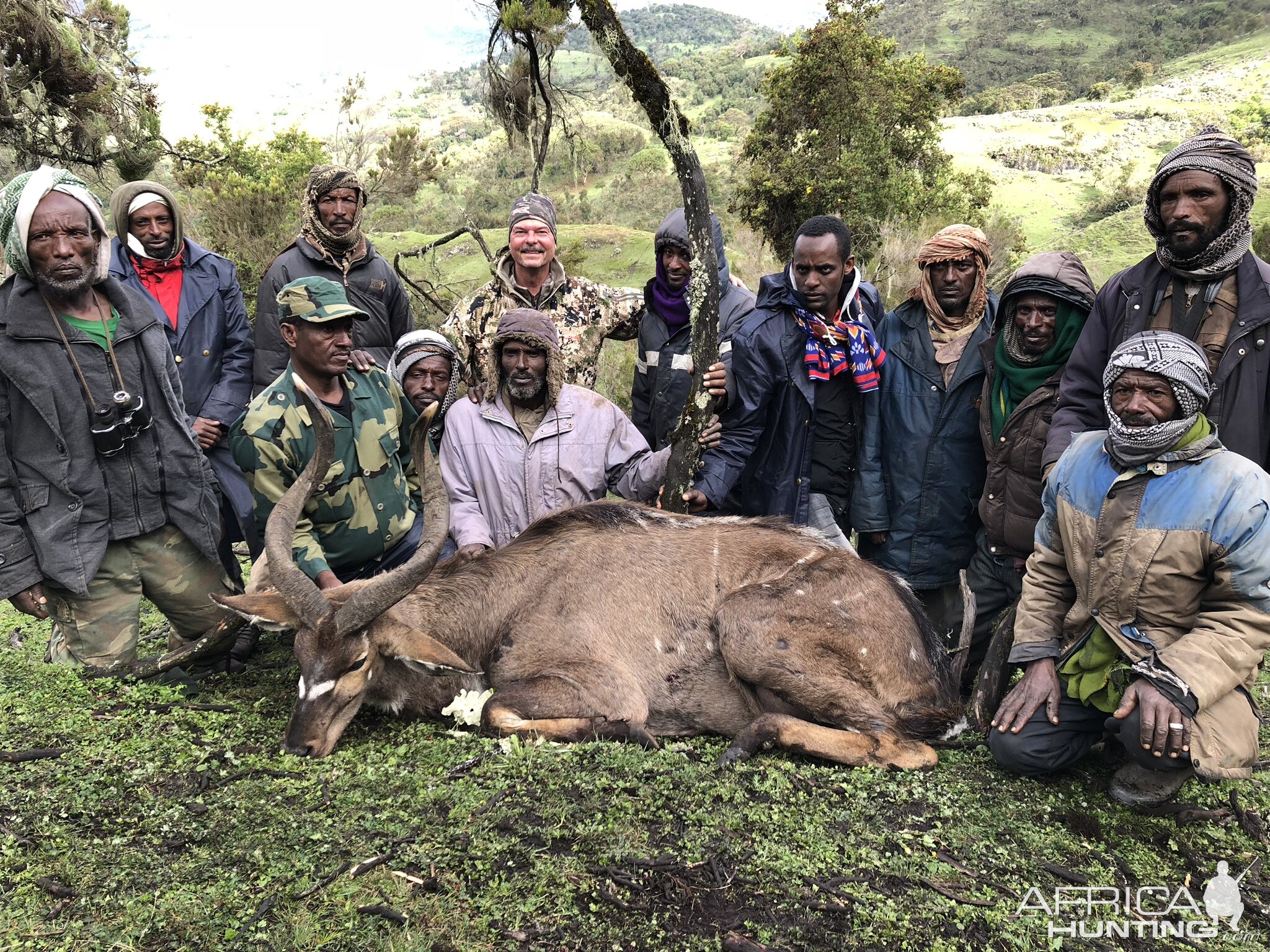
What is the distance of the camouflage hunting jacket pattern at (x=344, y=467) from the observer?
577 centimetres

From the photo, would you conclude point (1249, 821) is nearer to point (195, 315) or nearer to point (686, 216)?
point (686, 216)

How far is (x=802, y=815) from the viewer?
175 inches

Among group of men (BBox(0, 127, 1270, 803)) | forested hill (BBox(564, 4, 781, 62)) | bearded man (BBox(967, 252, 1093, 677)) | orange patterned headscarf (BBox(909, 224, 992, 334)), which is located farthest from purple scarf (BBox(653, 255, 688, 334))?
forested hill (BBox(564, 4, 781, 62))

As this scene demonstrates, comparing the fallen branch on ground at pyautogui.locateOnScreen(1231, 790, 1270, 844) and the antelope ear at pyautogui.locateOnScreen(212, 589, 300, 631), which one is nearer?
the fallen branch on ground at pyautogui.locateOnScreen(1231, 790, 1270, 844)

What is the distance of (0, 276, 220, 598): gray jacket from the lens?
205 inches

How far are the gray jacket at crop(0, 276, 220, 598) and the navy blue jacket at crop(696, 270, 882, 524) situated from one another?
3906 millimetres

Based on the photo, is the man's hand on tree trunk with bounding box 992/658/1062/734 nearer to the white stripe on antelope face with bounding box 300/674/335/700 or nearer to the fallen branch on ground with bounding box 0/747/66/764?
the white stripe on antelope face with bounding box 300/674/335/700

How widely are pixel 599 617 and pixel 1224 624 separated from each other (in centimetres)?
346

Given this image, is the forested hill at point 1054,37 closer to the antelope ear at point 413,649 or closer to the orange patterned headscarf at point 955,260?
the orange patterned headscarf at point 955,260

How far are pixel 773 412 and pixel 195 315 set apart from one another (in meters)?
4.56

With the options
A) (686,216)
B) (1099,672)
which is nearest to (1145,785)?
(1099,672)

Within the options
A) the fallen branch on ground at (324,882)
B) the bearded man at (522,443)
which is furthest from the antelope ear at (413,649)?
the fallen branch on ground at (324,882)

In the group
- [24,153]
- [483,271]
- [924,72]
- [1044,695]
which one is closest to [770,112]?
[924,72]

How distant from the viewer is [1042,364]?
5777mm
